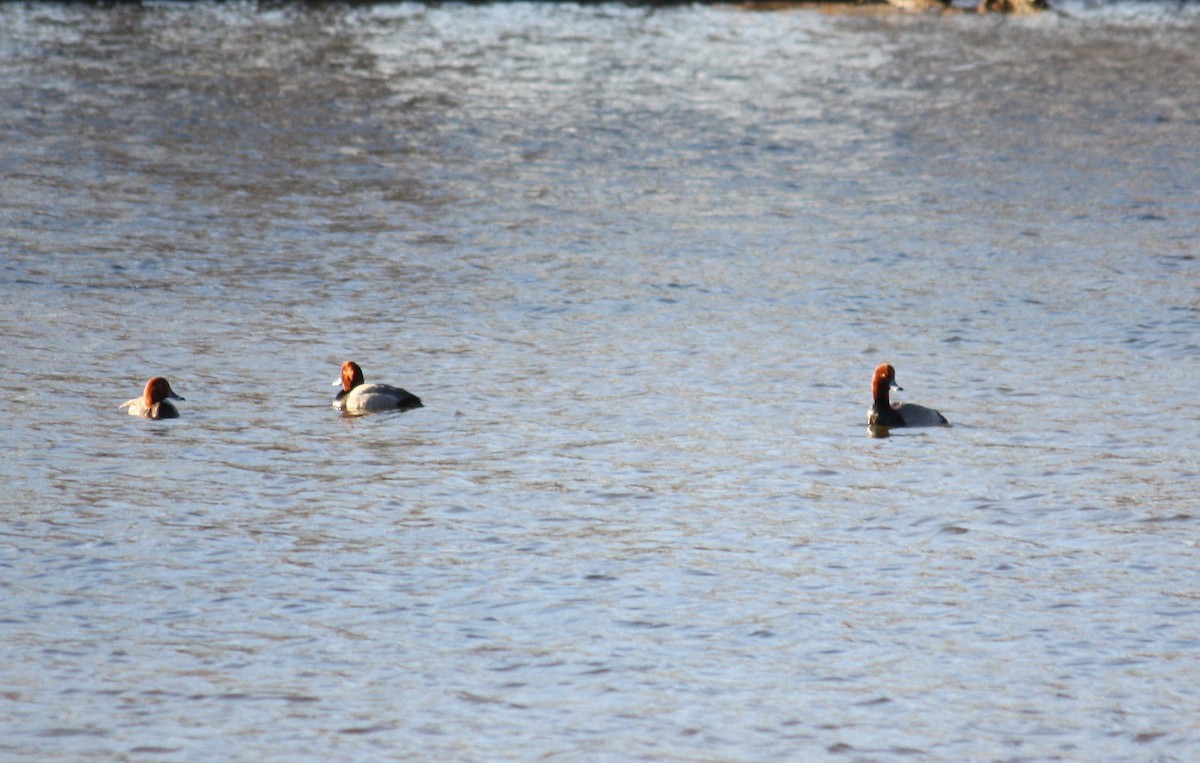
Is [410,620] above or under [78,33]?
under

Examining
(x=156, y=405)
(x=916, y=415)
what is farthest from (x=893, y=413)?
(x=156, y=405)

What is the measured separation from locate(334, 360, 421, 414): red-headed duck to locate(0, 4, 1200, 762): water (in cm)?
18

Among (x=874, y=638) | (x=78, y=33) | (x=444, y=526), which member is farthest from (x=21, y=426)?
(x=78, y=33)

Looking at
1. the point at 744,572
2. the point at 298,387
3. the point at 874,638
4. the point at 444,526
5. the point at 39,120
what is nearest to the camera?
the point at 874,638

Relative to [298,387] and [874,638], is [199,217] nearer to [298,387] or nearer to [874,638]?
[298,387]

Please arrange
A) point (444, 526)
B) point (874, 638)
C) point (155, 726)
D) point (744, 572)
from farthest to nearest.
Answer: point (444, 526) < point (744, 572) < point (874, 638) < point (155, 726)

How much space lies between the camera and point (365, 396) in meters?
15.8

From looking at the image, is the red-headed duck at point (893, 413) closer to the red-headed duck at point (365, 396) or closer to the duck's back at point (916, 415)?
the duck's back at point (916, 415)

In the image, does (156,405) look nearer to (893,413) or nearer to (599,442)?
(599,442)

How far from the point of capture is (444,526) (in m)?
13.0

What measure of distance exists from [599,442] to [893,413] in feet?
8.79

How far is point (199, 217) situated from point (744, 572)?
51.0 ft

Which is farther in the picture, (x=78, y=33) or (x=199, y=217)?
(x=78, y=33)

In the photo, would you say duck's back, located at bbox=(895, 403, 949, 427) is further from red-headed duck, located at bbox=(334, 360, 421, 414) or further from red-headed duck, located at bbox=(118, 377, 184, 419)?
red-headed duck, located at bbox=(118, 377, 184, 419)
